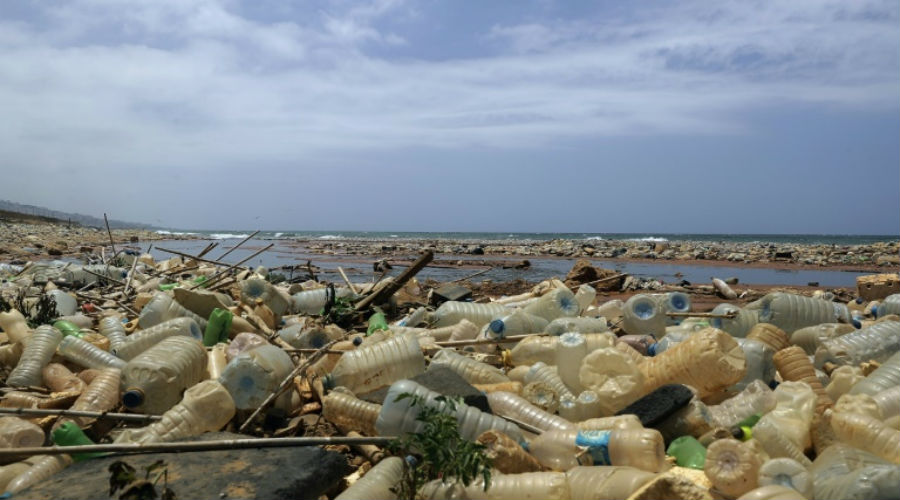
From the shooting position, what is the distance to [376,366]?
409 centimetres

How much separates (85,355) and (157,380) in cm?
114

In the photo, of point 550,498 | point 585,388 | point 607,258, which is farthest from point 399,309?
point 607,258

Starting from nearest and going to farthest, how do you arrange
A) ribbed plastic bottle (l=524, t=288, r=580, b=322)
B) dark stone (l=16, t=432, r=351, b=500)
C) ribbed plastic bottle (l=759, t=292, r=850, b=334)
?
dark stone (l=16, t=432, r=351, b=500), ribbed plastic bottle (l=759, t=292, r=850, b=334), ribbed plastic bottle (l=524, t=288, r=580, b=322)

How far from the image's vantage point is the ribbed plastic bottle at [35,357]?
4.21 meters

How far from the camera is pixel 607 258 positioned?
2491 centimetres

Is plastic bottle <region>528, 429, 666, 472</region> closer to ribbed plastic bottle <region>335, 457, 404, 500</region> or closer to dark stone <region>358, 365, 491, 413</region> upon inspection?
dark stone <region>358, 365, 491, 413</region>

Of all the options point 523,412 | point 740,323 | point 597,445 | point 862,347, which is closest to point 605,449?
point 597,445

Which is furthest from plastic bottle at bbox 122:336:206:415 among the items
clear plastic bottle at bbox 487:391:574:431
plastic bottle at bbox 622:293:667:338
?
plastic bottle at bbox 622:293:667:338

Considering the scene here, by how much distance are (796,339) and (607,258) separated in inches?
784

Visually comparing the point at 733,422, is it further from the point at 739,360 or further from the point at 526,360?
the point at 526,360

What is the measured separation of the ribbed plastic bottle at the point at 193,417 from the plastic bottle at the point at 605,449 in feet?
5.55

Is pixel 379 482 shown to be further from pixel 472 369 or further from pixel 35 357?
pixel 35 357

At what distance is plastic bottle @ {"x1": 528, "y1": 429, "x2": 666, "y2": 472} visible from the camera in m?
2.83

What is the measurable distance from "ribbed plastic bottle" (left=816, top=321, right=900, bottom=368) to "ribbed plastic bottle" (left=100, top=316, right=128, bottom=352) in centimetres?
526
